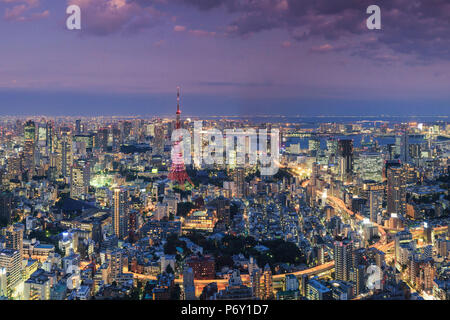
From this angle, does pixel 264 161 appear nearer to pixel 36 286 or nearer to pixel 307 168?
pixel 307 168

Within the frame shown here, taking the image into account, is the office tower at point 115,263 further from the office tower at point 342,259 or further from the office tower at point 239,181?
the office tower at point 239,181

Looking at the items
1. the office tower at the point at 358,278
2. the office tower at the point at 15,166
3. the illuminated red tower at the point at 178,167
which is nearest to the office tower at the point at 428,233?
the office tower at the point at 358,278

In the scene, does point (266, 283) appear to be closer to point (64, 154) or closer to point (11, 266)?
point (11, 266)

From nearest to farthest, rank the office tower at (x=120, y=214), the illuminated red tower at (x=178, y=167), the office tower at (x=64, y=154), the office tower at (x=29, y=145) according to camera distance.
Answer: the office tower at (x=120, y=214) < the illuminated red tower at (x=178, y=167) < the office tower at (x=64, y=154) < the office tower at (x=29, y=145)

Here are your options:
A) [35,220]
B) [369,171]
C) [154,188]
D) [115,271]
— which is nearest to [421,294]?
[115,271]

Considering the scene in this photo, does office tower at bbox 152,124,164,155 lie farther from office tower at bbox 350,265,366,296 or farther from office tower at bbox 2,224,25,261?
office tower at bbox 350,265,366,296

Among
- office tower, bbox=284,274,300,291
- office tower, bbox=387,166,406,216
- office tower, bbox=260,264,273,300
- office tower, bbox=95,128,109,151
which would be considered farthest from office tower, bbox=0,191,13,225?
office tower, bbox=387,166,406,216

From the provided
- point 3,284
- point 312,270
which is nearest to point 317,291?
point 312,270
